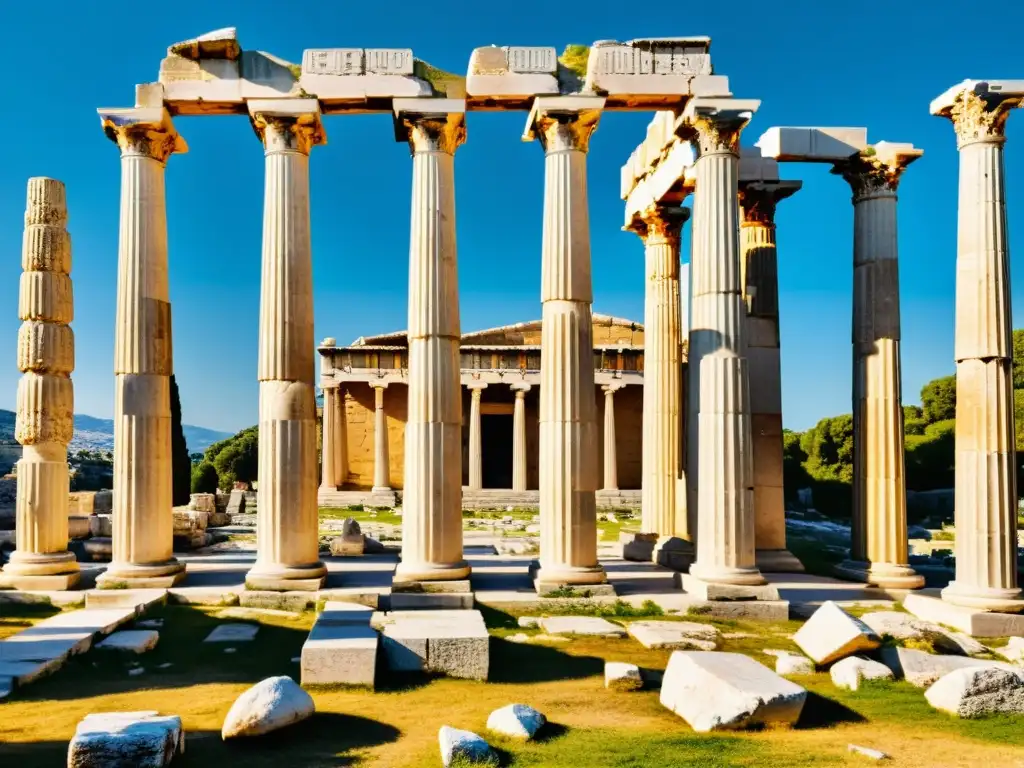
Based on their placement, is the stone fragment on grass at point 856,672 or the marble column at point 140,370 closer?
the stone fragment on grass at point 856,672

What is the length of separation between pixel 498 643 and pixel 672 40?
11267 mm

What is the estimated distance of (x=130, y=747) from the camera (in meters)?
7.58

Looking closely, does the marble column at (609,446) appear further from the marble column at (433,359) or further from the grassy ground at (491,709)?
the grassy ground at (491,709)

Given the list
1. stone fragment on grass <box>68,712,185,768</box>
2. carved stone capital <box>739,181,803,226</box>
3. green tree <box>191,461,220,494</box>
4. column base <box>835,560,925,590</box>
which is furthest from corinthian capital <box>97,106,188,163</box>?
green tree <box>191,461,220,494</box>

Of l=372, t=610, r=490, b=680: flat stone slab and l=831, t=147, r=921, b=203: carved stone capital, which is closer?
l=372, t=610, r=490, b=680: flat stone slab

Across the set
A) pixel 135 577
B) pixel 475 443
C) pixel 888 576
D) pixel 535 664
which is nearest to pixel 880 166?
pixel 888 576

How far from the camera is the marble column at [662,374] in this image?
68.1 feet

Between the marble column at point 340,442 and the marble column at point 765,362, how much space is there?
2871cm

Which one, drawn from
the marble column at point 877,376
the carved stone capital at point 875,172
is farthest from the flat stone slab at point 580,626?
the carved stone capital at point 875,172

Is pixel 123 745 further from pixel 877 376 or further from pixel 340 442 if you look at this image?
pixel 340 442

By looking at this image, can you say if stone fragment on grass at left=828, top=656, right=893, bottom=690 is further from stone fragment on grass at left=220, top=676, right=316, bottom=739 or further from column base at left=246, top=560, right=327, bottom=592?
column base at left=246, top=560, right=327, bottom=592

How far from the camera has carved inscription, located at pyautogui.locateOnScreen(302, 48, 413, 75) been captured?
52.2ft

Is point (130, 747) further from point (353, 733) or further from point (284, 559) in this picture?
point (284, 559)

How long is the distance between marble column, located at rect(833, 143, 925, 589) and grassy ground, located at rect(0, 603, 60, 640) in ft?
50.1
